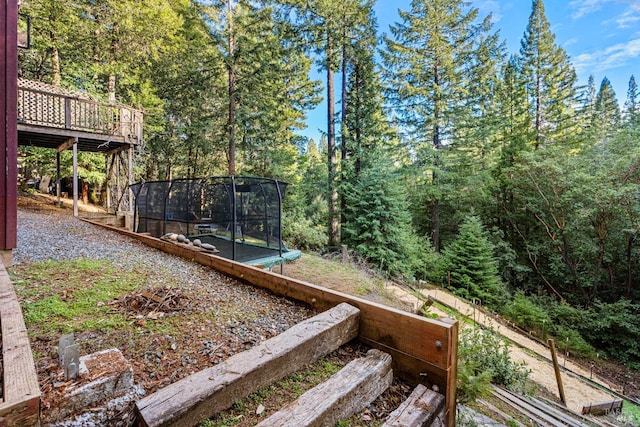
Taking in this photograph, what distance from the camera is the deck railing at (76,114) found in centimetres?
802

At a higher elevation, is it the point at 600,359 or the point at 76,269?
the point at 76,269

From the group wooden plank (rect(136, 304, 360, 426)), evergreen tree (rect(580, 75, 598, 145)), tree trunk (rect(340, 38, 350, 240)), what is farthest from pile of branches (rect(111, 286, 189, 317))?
evergreen tree (rect(580, 75, 598, 145))

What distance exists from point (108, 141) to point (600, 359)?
1693 centimetres

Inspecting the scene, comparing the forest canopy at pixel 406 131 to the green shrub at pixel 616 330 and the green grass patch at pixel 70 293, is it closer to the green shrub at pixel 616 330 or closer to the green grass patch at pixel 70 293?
the green shrub at pixel 616 330

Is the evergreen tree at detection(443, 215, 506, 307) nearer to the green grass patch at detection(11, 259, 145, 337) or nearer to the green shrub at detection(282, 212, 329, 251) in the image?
the green shrub at detection(282, 212, 329, 251)

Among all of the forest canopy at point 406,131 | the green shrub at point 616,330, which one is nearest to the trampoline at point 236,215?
the forest canopy at point 406,131

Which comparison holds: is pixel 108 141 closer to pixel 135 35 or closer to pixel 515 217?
pixel 135 35

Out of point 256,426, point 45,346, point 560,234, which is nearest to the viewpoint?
point 256,426

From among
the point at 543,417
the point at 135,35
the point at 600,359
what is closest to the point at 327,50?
the point at 135,35

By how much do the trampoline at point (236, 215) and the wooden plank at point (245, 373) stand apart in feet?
11.4

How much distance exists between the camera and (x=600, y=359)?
8.77 m

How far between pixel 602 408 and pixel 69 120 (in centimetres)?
1423

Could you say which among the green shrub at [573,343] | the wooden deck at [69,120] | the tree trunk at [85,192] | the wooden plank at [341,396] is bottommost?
the green shrub at [573,343]

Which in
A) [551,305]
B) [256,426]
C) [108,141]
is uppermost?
[108,141]
